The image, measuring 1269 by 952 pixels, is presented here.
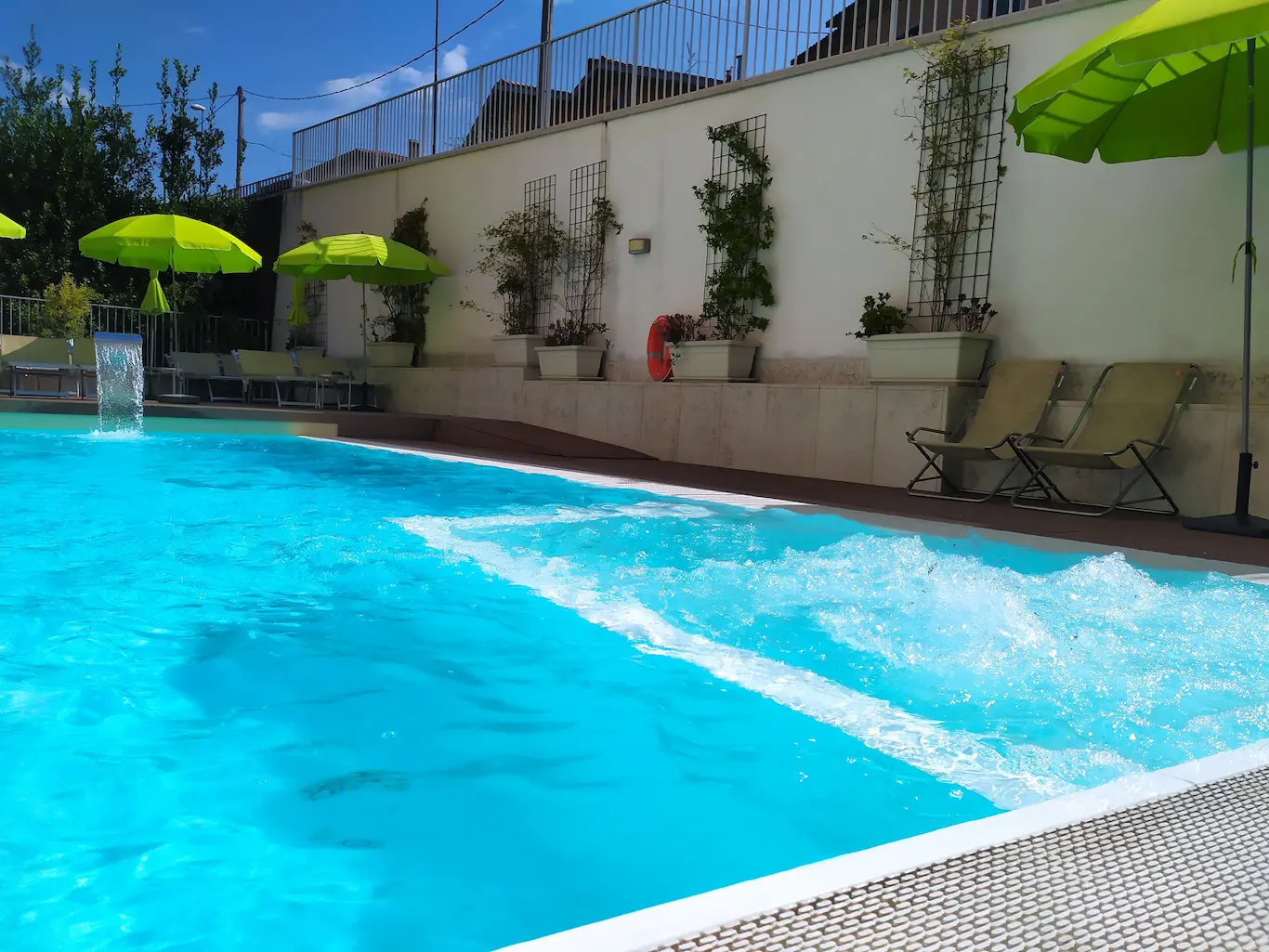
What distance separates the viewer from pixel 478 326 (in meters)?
11.4

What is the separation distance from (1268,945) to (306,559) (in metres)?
3.61

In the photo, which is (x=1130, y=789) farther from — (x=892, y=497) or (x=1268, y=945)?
(x=892, y=497)

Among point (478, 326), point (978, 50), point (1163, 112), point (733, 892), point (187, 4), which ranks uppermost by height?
point (187, 4)

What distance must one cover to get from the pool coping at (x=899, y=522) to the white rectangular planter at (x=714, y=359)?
181cm

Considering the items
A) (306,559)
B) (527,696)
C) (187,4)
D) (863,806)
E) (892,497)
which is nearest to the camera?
(863,806)

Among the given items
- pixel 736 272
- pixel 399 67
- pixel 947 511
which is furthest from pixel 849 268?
pixel 399 67

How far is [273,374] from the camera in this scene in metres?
11.9

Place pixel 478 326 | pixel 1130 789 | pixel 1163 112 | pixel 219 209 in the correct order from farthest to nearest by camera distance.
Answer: pixel 219 209 < pixel 478 326 < pixel 1163 112 < pixel 1130 789

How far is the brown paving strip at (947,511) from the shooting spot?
4.09 metres

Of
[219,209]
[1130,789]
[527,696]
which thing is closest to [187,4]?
[219,209]

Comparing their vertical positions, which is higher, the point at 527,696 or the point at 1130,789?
the point at 1130,789

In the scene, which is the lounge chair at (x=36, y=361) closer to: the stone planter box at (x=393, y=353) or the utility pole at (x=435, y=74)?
the stone planter box at (x=393, y=353)

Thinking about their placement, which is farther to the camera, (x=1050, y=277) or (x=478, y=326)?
(x=478, y=326)

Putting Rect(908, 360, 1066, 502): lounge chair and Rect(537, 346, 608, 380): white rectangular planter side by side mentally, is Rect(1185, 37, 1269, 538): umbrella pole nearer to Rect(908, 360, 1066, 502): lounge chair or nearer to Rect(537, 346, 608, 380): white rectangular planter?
Rect(908, 360, 1066, 502): lounge chair
